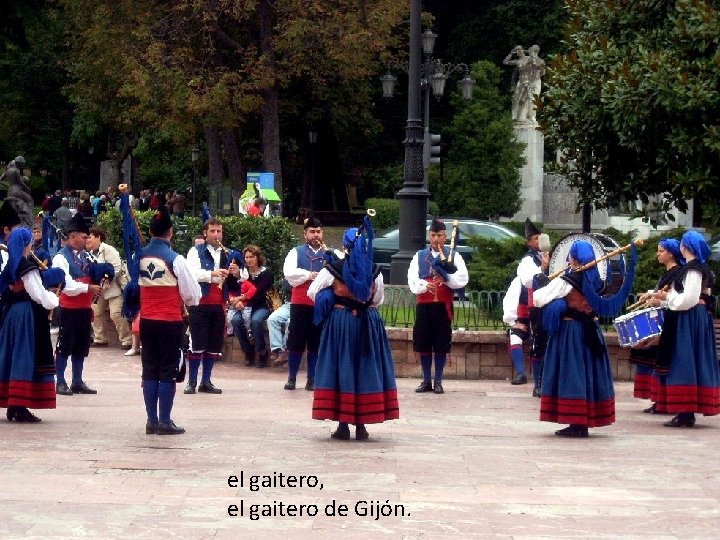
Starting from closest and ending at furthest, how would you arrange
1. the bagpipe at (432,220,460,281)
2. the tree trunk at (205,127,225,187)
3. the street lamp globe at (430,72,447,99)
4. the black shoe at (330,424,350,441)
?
the black shoe at (330,424,350,441)
the bagpipe at (432,220,460,281)
the street lamp globe at (430,72,447,99)
the tree trunk at (205,127,225,187)

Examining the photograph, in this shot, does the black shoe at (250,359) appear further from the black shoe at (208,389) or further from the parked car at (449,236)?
the parked car at (449,236)

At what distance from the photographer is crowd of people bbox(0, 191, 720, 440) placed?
494 inches

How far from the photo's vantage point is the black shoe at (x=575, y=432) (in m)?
12.9

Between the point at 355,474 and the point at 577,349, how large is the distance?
116 inches

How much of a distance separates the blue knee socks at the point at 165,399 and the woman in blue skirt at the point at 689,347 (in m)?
4.79

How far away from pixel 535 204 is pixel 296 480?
3294 centimetres

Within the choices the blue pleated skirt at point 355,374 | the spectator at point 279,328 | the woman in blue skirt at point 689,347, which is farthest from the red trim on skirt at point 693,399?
the spectator at point 279,328

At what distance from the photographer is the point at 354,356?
1248 centimetres

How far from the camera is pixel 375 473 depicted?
35.5ft

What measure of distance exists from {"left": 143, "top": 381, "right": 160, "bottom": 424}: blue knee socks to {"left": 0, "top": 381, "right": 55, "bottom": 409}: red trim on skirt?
1050 mm

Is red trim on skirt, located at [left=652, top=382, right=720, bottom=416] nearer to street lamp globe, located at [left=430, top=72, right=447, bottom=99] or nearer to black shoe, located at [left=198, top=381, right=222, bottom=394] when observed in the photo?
black shoe, located at [left=198, top=381, right=222, bottom=394]

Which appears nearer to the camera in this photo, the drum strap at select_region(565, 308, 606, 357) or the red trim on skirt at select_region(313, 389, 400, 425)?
the red trim on skirt at select_region(313, 389, 400, 425)

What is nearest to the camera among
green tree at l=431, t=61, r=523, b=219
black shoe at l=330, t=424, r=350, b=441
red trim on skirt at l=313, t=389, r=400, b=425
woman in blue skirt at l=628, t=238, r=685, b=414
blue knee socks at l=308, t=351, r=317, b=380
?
red trim on skirt at l=313, t=389, r=400, b=425

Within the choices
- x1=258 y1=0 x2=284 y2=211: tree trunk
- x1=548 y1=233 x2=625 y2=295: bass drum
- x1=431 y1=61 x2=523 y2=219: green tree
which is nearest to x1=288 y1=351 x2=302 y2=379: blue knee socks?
x1=548 y1=233 x2=625 y2=295: bass drum
